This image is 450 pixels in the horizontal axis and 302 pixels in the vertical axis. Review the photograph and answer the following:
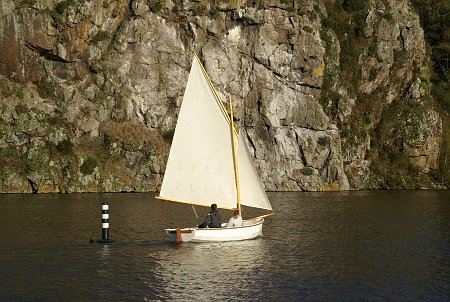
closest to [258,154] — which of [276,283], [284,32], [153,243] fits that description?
[284,32]

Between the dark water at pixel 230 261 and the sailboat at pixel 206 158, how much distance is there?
3859 millimetres

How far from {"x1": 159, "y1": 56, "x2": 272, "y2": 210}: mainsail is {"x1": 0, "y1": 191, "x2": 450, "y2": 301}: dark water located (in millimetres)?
4103

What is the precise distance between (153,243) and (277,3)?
93.9 m

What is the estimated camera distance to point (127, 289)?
101ft

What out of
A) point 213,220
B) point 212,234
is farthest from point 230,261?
point 213,220

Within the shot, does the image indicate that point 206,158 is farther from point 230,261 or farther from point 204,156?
point 230,261

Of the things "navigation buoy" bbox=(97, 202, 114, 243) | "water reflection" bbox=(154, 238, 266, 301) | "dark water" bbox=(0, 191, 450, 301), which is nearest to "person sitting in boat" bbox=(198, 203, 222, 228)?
"water reflection" bbox=(154, 238, 266, 301)

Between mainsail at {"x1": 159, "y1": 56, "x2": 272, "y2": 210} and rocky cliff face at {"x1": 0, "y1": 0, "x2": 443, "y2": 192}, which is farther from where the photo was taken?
rocky cliff face at {"x1": 0, "y1": 0, "x2": 443, "y2": 192}

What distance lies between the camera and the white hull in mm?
44375

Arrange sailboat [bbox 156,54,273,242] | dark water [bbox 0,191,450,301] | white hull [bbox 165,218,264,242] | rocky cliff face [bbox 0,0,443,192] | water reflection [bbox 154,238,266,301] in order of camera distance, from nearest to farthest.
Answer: dark water [bbox 0,191,450,301] → water reflection [bbox 154,238,266,301] → white hull [bbox 165,218,264,242] → sailboat [bbox 156,54,273,242] → rocky cliff face [bbox 0,0,443,192]

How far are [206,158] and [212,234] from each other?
609 centimetres

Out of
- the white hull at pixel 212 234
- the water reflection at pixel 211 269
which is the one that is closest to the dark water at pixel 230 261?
the water reflection at pixel 211 269

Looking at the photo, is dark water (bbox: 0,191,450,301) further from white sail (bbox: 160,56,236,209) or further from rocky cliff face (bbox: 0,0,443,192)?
rocky cliff face (bbox: 0,0,443,192)

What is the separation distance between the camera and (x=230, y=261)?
38.3m
